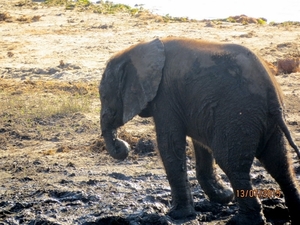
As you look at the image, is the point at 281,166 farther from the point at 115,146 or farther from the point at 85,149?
the point at 85,149

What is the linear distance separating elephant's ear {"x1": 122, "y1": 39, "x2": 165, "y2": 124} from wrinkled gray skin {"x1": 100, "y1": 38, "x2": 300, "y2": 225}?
0.01 m

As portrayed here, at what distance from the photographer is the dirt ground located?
8312 mm

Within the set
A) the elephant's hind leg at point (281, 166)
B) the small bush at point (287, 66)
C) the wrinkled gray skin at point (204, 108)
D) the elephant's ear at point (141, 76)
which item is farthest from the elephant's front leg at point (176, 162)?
the small bush at point (287, 66)

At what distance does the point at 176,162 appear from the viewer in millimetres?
7656

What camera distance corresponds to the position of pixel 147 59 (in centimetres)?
768

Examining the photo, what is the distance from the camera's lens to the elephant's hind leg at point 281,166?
715cm

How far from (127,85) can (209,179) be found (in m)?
1.41

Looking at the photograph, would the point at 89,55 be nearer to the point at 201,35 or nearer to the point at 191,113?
the point at 201,35

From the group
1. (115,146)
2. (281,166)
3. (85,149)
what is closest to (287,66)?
(85,149)

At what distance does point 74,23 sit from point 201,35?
4804 mm

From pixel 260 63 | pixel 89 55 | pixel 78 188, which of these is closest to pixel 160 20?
pixel 89 55

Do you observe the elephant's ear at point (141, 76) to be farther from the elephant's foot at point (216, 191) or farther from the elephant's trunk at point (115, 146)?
the elephant's foot at point (216, 191)

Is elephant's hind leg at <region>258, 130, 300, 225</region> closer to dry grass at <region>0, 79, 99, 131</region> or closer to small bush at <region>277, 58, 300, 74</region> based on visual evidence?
dry grass at <region>0, 79, 99, 131</region>
